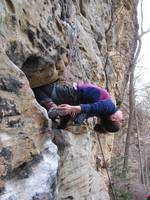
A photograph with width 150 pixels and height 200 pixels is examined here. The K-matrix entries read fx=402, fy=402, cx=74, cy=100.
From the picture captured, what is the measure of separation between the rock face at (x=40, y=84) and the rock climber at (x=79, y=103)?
0.19 metres

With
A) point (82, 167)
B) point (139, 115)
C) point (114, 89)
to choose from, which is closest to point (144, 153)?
point (139, 115)

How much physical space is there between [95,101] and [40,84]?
2.41 feet

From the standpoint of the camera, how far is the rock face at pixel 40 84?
3244 millimetres

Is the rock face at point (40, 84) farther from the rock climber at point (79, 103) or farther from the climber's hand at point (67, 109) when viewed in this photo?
the climber's hand at point (67, 109)

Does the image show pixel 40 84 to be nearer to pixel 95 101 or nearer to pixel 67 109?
pixel 67 109

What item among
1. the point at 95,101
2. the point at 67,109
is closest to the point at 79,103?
the point at 95,101

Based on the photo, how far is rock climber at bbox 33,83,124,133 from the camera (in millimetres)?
4457

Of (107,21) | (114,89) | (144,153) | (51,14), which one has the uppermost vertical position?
(51,14)

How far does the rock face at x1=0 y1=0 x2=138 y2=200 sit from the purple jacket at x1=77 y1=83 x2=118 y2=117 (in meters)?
0.46

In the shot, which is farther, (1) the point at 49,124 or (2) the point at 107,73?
(2) the point at 107,73

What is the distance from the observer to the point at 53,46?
4652mm

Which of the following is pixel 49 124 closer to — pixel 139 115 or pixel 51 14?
pixel 51 14

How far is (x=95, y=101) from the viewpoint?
4605 mm

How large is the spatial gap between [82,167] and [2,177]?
8.46 feet
